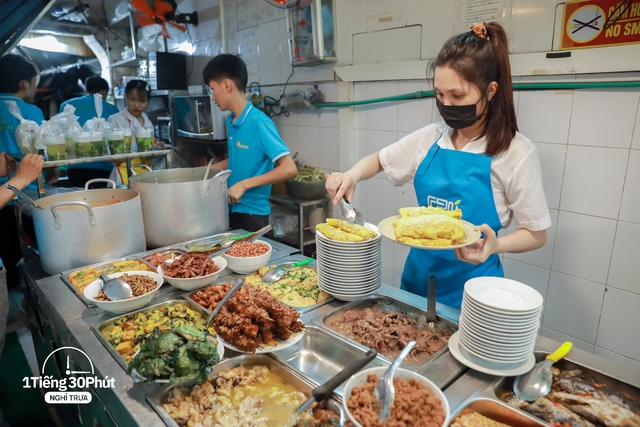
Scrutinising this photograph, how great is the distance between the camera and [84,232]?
6.73 feet

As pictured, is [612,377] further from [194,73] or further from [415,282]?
[194,73]

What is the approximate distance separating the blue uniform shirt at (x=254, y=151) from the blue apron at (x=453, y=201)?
1.27 metres

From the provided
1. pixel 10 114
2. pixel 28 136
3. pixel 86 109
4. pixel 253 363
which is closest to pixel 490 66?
pixel 253 363

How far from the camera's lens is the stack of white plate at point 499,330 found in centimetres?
121

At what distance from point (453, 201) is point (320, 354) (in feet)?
2.96

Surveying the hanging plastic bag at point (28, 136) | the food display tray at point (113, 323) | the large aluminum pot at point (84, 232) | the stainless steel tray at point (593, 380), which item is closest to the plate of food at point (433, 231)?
the stainless steel tray at point (593, 380)

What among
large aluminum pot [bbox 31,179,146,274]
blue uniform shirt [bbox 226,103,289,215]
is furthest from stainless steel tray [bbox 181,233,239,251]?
blue uniform shirt [bbox 226,103,289,215]

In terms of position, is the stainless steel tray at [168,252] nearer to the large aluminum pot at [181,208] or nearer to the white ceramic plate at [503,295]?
the large aluminum pot at [181,208]

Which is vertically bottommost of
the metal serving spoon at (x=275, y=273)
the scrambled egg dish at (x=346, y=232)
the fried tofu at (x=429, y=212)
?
the metal serving spoon at (x=275, y=273)

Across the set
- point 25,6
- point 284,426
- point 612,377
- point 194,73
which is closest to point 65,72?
point 194,73

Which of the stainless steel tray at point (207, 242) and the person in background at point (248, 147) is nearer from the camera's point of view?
the stainless steel tray at point (207, 242)

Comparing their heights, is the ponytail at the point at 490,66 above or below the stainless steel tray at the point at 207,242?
above

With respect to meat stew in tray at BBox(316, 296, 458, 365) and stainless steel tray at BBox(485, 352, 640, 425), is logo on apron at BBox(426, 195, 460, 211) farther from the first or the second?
stainless steel tray at BBox(485, 352, 640, 425)

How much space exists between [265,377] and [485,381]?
2.28 ft
